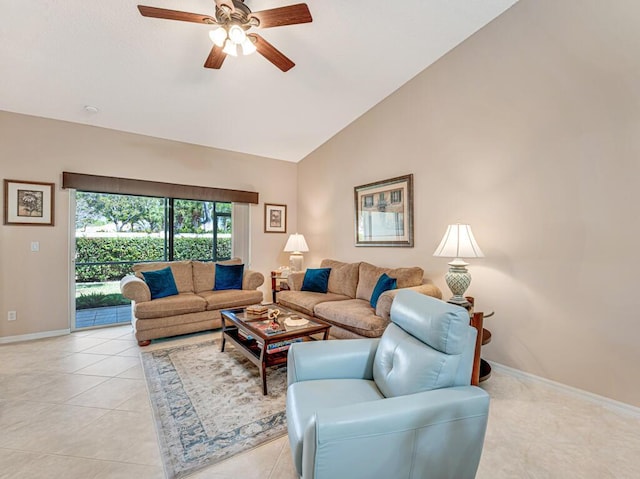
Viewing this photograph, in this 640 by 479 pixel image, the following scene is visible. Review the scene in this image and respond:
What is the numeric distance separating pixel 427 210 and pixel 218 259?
136 inches

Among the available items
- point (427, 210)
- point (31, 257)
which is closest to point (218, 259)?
point (31, 257)

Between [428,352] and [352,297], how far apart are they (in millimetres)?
2663

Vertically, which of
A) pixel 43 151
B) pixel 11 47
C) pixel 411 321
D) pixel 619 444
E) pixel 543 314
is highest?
pixel 11 47

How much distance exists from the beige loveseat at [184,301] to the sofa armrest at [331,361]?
2.40 m

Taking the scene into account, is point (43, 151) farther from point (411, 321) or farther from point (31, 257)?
point (411, 321)

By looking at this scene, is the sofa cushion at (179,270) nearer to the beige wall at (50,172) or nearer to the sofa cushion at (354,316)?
the beige wall at (50,172)

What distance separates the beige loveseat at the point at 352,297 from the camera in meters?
3.06

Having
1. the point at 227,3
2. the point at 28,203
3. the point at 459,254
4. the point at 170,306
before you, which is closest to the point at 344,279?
the point at 459,254

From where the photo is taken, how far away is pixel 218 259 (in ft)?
17.2

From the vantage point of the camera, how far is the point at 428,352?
57.7 inches

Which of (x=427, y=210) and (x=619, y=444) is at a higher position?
(x=427, y=210)

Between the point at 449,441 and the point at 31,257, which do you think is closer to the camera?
the point at 449,441

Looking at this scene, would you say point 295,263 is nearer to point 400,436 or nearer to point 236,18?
point 236,18

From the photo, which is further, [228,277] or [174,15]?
[228,277]
